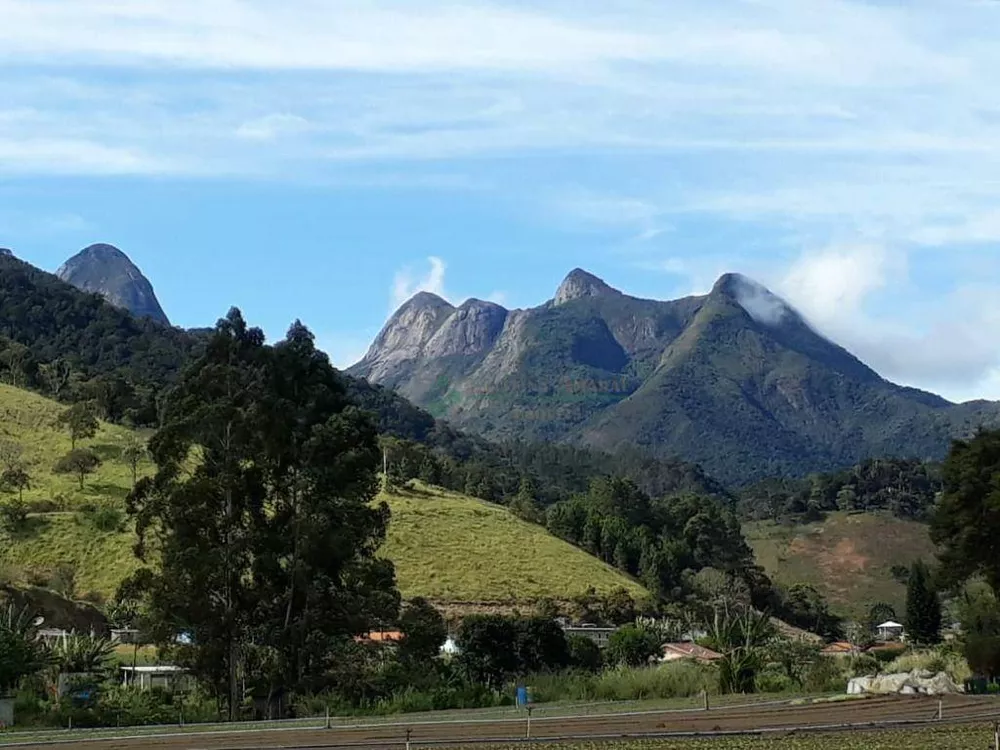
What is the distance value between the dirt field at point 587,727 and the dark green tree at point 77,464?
5747cm

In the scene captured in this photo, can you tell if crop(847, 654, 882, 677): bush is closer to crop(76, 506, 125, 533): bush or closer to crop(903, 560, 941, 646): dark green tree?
crop(903, 560, 941, 646): dark green tree

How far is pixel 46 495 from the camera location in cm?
7569

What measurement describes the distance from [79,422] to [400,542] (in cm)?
2360

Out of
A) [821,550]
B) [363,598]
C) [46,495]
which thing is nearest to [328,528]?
[363,598]

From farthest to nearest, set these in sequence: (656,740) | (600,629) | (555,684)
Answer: (600,629)
(555,684)
(656,740)

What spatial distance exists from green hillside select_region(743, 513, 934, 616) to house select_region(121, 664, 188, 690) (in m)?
94.2

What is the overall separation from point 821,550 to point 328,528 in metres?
119

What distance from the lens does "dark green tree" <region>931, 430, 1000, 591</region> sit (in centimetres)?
4478

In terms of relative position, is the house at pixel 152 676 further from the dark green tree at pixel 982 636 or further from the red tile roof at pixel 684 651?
the dark green tree at pixel 982 636

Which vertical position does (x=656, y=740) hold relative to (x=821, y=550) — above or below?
below

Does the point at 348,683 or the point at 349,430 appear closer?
the point at 348,683

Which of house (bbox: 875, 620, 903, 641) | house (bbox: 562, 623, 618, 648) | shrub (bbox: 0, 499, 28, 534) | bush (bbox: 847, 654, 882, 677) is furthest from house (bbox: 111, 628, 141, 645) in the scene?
house (bbox: 875, 620, 903, 641)

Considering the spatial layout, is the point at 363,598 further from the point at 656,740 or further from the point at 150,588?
the point at 656,740

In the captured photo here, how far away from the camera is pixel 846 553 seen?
144750 mm
